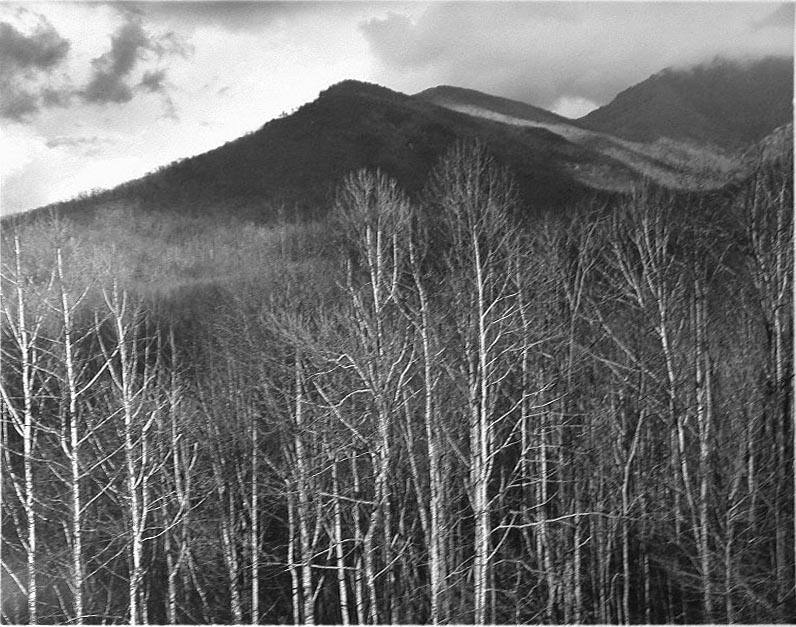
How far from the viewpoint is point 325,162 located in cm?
1235

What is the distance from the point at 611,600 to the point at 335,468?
19.2ft

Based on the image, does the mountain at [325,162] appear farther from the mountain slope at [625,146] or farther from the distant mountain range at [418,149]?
the mountain slope at [625,146]

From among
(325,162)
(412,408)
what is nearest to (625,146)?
(325,162)

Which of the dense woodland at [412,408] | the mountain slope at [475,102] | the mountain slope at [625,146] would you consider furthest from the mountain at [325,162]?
the dense woodland at [412,408]

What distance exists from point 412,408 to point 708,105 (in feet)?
55.2

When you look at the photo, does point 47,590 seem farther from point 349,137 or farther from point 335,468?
point 349,137

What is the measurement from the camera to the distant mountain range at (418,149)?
11375mm

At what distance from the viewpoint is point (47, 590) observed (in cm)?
980

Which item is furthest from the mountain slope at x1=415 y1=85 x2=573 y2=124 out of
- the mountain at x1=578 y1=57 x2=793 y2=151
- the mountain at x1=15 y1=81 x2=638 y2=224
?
the mountain at x1=578 y1=57 x2=793 y2=151

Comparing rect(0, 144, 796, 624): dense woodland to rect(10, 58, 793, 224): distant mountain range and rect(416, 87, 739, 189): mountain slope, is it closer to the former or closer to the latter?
rect(10, 58, 793, 224): distant mountain range

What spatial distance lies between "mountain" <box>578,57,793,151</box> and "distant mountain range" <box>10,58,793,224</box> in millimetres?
69

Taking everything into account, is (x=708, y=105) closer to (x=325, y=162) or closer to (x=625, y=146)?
(x=625, y=146)

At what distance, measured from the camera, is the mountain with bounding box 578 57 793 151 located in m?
11.0

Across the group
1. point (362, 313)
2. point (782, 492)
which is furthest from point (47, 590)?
point (782, 492)
